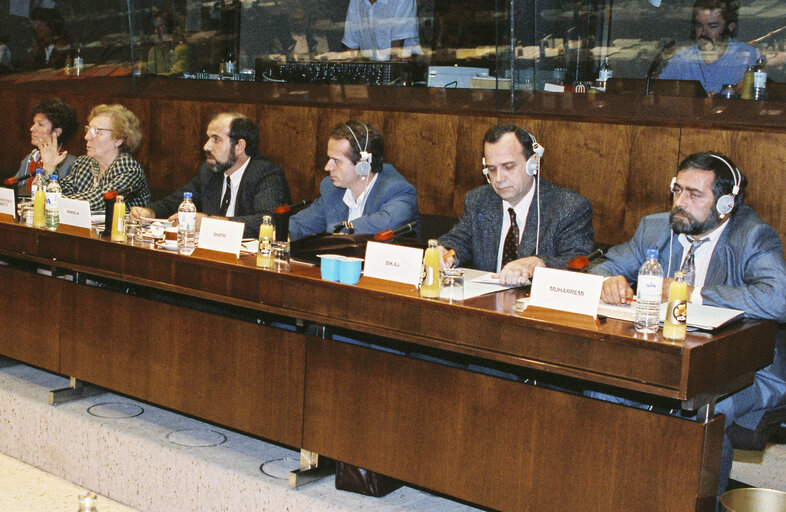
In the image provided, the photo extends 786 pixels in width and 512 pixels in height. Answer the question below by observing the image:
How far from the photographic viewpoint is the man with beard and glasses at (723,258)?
2.36 m

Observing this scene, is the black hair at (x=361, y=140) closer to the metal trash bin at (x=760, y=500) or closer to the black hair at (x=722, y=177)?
the black hair at (x=722, y=177)

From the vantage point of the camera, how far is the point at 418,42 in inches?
184

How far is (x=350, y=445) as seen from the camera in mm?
2463

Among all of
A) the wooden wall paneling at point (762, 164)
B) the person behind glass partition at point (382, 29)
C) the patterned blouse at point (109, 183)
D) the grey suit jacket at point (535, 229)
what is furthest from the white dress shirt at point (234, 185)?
the wooden wall paneling at point (762, 164)

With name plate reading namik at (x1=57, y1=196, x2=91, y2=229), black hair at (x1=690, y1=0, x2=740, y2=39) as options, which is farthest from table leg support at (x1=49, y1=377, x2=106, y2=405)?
black hair at (x1=690, y1=0, x2=740, y2=39)

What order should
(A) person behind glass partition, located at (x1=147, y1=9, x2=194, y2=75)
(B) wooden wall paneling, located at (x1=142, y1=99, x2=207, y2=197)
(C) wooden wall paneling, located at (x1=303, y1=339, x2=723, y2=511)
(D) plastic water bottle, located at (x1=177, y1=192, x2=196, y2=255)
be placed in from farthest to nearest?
(A) person behind glass partition, located at (x1=147, y1=9, x2=194, y2=75) < (B) wooden wall paneling, located at (x1=142, y1=99, x2=207, y2=197) < (D) plastic water bottle, located at (x1=177, y1=192, x2=196, y2=255) < (C) wooden wall paneling, located at (x1=303, y1=339, x2=723, y2=511)

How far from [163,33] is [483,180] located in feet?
8.44

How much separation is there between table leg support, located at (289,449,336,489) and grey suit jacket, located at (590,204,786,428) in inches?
41.0

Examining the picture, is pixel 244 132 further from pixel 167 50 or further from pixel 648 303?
pixel 648 303

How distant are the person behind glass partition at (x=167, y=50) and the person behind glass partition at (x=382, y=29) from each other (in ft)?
3.38

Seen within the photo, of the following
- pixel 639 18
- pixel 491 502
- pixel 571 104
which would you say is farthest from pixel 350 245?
pixel 639 18

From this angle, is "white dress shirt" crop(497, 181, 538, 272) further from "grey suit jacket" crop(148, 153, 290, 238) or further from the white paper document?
"grey suit jacket" crop(148, 153, 290, 238)

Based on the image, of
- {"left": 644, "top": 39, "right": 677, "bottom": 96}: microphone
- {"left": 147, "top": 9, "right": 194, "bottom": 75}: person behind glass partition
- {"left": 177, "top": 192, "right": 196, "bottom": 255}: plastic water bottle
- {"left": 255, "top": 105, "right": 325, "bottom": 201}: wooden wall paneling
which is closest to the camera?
{"left": 177, "top": 192, "right": 196, "bottom": 255}: plastic water bottle

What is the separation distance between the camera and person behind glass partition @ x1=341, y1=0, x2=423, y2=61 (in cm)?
468
